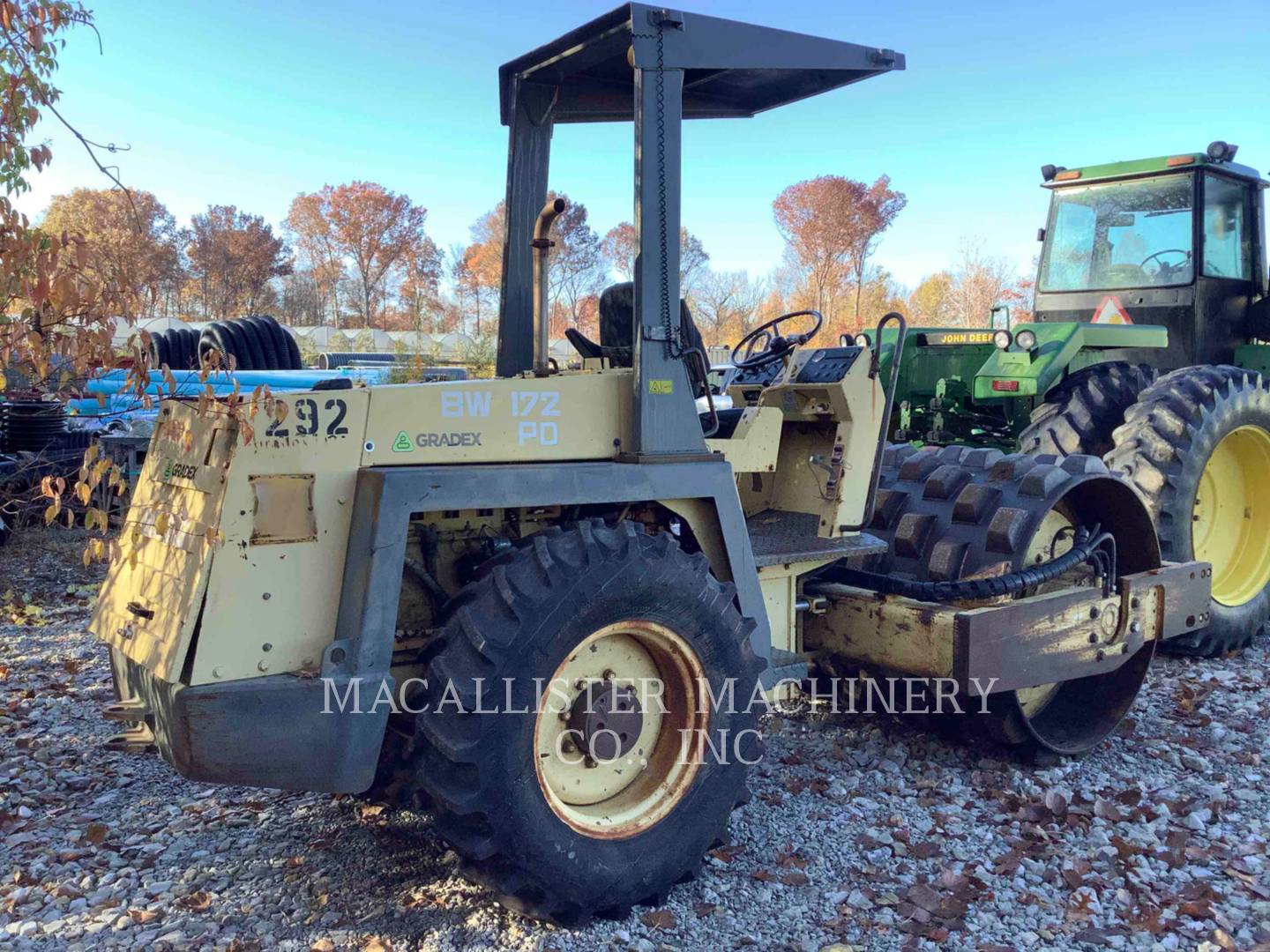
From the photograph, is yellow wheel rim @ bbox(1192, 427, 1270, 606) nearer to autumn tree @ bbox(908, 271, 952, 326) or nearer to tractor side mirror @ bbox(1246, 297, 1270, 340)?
tractor side mirror @ bbox(1246, 297, 1270, 340)

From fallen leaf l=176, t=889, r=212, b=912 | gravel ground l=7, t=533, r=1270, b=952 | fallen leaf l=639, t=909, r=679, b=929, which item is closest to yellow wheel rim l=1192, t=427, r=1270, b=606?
gravel ground l=7, t=533, r=1270, b=952

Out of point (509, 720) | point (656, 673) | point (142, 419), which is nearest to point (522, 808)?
point (509, 720)

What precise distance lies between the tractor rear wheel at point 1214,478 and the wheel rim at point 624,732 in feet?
12.4

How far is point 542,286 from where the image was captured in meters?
4.02

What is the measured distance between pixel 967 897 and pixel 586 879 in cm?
135

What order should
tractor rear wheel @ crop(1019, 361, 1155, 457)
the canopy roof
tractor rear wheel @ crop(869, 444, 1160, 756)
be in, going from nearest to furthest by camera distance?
1. the canopy roof
2. tractor rear wheel @ crop(869, 444, 1160, 756)
3. tractor rear wheel @ crop(1019, 361, 1155, 457)

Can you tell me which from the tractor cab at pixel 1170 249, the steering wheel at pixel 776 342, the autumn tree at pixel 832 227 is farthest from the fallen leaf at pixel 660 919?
the autumn tree at pixel 832 227

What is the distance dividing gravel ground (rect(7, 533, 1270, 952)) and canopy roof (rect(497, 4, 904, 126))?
286 centimetres

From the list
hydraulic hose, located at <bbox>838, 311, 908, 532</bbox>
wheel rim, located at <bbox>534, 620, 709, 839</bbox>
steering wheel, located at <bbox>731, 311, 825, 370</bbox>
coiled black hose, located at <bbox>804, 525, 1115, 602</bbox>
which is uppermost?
steering wheel, located at <bbox>731, 311, 825, 370</bbox>

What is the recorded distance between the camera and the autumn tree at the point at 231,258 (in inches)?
2178

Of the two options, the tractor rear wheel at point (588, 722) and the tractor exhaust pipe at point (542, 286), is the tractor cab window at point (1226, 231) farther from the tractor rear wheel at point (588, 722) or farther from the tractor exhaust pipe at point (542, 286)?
the tractor rear wheel at point (588, 722)

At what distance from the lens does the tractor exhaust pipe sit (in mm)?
3961

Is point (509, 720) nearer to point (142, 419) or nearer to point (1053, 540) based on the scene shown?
point (1053, 540)

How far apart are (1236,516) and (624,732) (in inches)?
203
